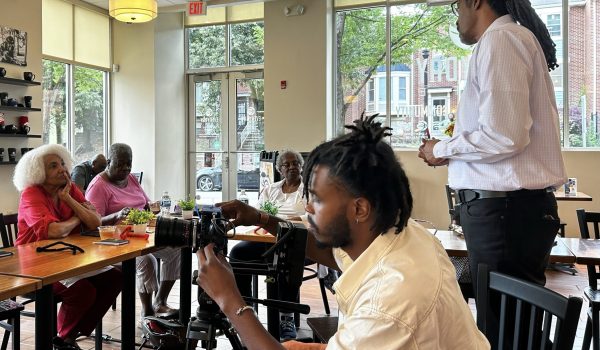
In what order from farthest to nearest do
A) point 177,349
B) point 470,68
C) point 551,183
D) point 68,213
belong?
1. point 68,213
2. point 177,349
3. point 470,68
4. point 551,183

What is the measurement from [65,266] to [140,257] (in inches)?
54.0

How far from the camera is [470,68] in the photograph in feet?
5.08

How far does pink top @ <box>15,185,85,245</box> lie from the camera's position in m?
2.51

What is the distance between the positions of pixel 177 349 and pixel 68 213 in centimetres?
117

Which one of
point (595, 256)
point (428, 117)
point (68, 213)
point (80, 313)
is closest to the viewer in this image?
point (595, 256)

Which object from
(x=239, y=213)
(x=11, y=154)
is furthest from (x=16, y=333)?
(x=11, y=154)

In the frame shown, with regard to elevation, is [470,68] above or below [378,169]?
above

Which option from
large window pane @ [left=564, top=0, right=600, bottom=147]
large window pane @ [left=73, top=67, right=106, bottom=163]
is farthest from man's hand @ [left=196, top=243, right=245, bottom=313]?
large window pane @ [left=73, top=67, right=106, bottom=163]

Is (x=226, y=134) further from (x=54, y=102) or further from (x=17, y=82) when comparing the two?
(x=17, y=82)

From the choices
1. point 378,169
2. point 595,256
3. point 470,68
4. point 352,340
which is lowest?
point 595,256

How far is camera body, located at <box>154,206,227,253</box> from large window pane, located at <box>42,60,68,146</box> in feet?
17.5

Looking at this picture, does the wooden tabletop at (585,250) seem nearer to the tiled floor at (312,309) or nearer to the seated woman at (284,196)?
the tiled floor at (312,309)

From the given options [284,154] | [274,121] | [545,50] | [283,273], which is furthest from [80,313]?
[274,121]

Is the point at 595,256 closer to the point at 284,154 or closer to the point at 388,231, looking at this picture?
the point at 388,231
